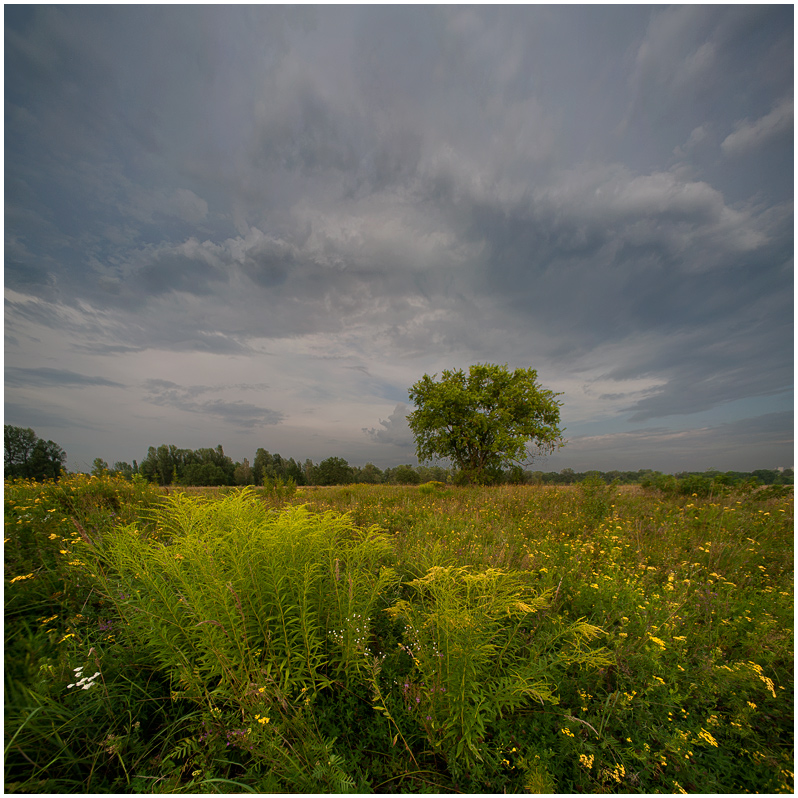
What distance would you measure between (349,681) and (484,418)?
22.6 m

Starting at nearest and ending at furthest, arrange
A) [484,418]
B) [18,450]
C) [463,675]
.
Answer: [463,675]
[18,450]
[484,418]

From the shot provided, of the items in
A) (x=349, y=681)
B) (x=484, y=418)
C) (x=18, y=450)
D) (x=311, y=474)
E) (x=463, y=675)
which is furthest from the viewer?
(x=311, y=474)

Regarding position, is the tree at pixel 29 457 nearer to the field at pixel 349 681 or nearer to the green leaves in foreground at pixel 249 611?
the field at pixel 349 681

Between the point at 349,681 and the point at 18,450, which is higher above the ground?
the point at 18,450

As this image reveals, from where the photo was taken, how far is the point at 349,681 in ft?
7.41

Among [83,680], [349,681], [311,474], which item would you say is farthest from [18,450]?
[311,474]

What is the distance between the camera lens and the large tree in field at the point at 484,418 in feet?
77.6

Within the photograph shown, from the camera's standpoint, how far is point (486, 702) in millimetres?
1974

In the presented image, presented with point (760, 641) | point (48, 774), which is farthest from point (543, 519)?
point (48, 774)

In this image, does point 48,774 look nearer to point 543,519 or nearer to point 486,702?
point 486,702

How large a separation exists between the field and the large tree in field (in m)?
20.4

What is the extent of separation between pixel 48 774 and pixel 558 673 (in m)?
3.19

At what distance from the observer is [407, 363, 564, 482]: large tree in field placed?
23.7m

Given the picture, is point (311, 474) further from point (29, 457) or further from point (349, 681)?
point (349, 681)
